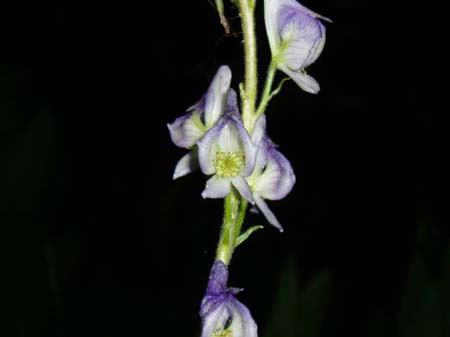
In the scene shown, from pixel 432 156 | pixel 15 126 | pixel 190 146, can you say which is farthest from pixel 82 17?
pixel 190 146

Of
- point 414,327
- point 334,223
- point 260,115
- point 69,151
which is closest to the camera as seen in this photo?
point 260,115

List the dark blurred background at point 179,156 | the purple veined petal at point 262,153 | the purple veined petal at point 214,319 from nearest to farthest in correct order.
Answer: the purple veined petal at point 214,319 < the purple veined petal at point 262,153 < the dark blurred background at point 179,156

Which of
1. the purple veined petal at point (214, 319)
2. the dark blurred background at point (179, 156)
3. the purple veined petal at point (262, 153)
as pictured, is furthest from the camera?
the dark blurred background at point (179, 156)

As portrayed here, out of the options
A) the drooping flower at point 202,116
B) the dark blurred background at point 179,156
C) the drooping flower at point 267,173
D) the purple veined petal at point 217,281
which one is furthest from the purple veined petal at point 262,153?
the dark blurred background at point 179,156

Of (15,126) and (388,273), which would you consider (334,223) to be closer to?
(388,273)

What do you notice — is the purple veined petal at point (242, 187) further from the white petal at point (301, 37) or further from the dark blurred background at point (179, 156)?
the dark blurred background at point (179, 156)

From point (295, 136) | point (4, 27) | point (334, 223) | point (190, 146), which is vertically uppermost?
point (4, 27)

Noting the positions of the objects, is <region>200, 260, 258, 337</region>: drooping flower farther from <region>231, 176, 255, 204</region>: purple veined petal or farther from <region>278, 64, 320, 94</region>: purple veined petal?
<region>278, 64, 320, 94</region>: purple veined petal

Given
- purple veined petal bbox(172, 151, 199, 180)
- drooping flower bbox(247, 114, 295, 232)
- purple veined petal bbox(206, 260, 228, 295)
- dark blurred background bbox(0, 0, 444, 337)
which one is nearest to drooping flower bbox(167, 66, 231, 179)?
purple veined petal bbox(172, 151, 199, 180)
